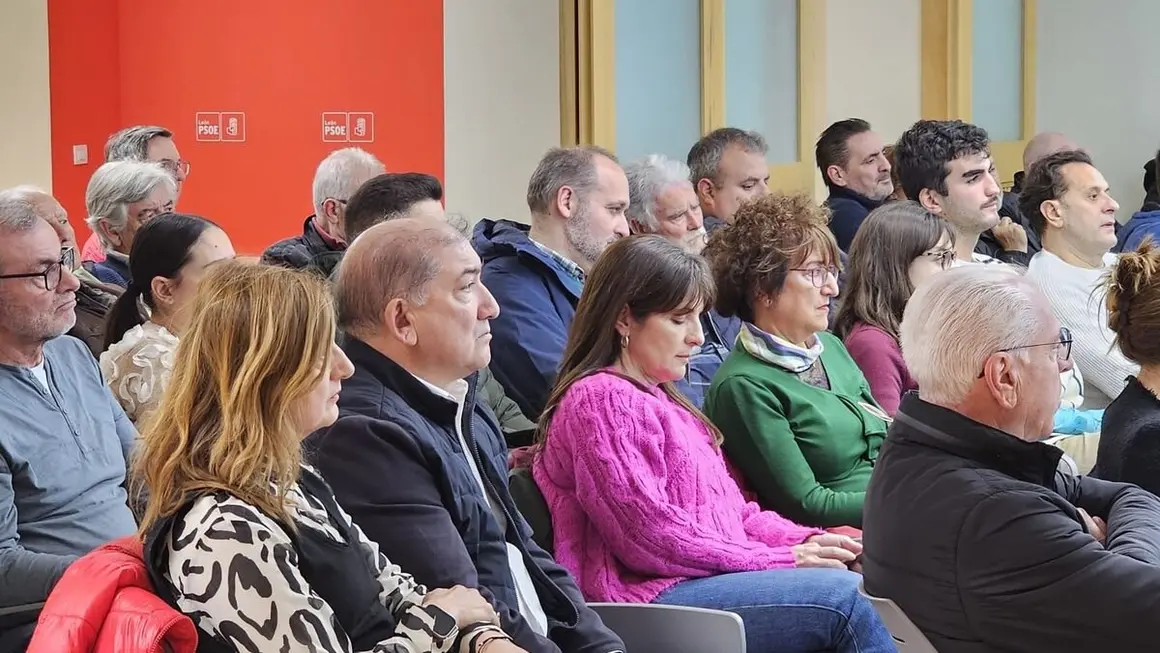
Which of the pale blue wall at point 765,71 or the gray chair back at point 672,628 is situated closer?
the gray chair back at point 672,628

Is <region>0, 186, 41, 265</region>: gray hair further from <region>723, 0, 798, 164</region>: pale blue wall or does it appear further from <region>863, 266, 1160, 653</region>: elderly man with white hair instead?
<region>723, 0, 798, 164</region>: pale blue wall

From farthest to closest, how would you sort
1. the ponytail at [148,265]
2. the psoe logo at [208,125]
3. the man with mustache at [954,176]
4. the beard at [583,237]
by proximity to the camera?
the psoe logo at [208,125] → the man with mustache at [954,176] → the beard at [583,237] → the ponytail at [148,265]

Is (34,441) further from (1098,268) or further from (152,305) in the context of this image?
(1098,268)

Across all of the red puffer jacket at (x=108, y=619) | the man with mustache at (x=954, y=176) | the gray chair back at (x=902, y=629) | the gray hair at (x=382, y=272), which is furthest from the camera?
the man with mustache at (x=954, y=176)

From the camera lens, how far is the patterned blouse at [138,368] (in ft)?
10.5

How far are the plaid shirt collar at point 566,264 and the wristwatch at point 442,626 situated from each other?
187 centimetres

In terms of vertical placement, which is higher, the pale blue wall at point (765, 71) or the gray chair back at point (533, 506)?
the pale blue wall at point (765, 71)

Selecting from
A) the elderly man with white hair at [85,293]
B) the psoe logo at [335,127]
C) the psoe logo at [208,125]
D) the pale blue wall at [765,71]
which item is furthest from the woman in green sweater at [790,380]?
the psoe logo at [208,125]

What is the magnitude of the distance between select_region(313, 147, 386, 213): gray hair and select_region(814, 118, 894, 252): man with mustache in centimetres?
175

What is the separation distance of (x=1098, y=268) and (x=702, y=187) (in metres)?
1.39

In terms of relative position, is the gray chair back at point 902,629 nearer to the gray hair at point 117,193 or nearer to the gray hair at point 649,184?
the gray hair at point 649,184

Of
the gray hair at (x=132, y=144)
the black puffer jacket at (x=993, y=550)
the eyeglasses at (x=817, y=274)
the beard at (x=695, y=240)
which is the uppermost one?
the gray hair at (x=132, y=144)

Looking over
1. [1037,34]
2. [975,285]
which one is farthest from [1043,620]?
[1037,34]

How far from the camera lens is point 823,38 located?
20.6 ft
